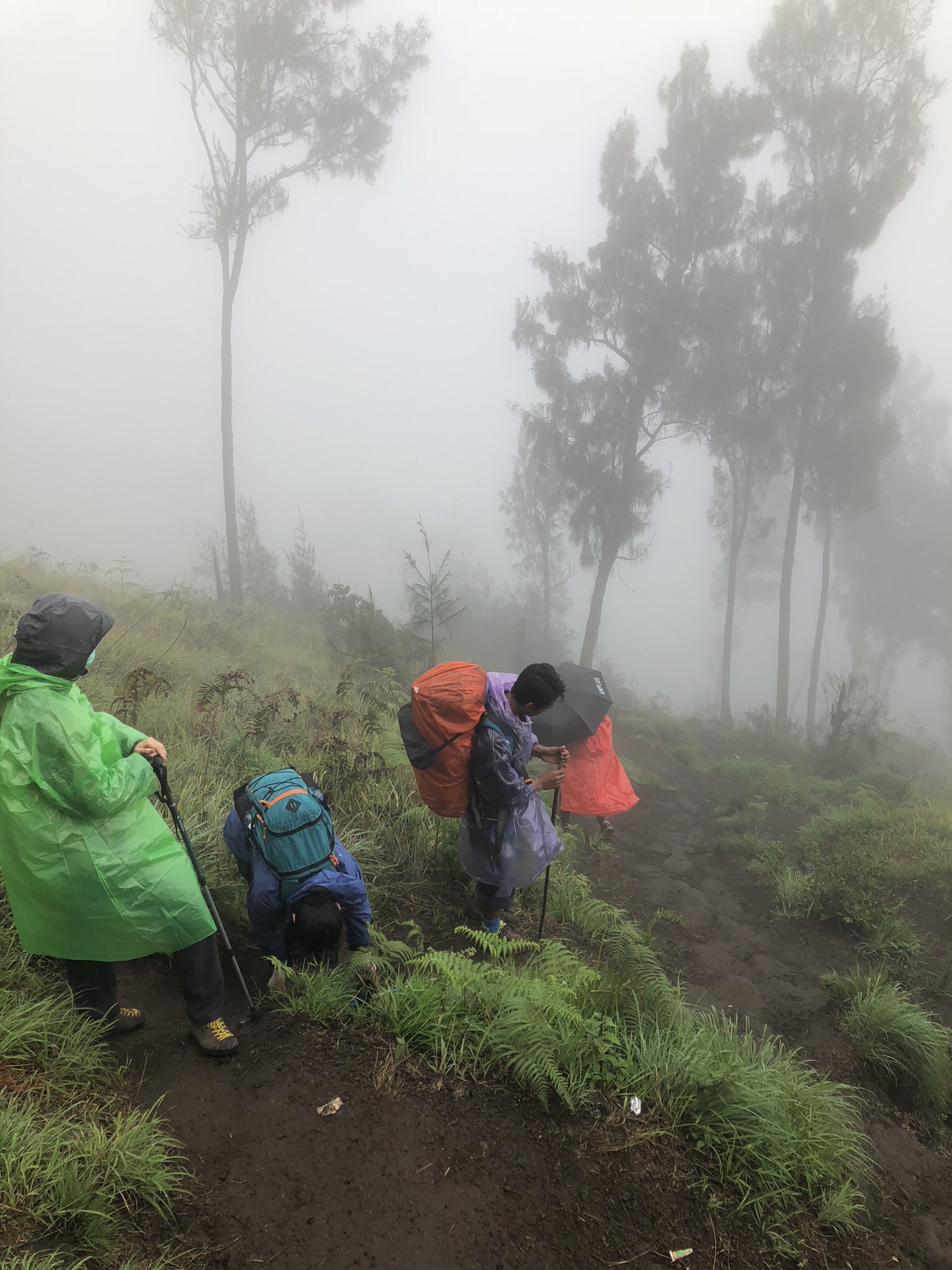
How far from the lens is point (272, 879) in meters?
2.92

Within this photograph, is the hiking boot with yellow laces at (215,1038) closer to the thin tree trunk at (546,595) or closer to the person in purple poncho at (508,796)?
the person in purple poncho at (508,796)

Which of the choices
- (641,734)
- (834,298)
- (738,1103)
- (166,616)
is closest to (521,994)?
(738,1103)

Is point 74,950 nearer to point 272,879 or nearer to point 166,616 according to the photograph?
point 272,879

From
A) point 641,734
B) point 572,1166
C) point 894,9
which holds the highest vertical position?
point 894,9

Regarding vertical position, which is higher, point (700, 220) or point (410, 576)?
point (700, 220)

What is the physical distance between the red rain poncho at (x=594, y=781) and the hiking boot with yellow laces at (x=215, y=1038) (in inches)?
141

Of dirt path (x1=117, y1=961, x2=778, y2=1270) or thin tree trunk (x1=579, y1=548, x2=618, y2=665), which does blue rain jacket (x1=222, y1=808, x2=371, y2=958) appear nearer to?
dirt path (x1=117, y1=961, x2=778, y2=1270)

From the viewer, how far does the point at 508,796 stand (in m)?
3.52

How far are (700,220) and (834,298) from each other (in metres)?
4.21

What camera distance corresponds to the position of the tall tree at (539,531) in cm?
2330

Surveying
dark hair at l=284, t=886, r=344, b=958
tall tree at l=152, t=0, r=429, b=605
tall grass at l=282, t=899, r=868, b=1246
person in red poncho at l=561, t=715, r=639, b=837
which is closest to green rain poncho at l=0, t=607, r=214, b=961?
dark hair at l=284, t=886, r=344, b=958

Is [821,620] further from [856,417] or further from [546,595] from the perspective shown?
[546,595]

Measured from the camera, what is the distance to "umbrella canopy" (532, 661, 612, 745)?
219 inches

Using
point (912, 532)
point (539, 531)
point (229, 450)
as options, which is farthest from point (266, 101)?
point (912, 532)
